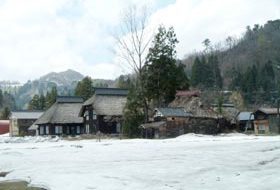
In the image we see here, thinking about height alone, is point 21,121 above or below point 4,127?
above

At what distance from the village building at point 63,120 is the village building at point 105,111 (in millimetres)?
3860

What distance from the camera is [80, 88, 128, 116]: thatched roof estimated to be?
2261 inches

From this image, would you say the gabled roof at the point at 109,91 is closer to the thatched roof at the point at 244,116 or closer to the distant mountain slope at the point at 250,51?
the thatched roof at the point at 244,116

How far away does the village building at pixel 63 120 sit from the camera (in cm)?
6369

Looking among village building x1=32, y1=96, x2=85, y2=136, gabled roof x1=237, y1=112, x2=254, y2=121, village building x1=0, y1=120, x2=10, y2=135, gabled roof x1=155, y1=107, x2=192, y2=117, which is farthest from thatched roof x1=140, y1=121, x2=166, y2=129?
village building x1=0, y1=120, x2=10, y2=135

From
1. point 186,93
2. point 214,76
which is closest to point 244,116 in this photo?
point 186,93

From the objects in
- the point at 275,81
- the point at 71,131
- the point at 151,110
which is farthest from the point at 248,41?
the point at 151,110

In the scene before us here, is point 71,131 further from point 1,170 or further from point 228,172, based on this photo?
point 228,172

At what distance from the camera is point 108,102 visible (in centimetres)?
5884

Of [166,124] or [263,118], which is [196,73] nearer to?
[263,118]

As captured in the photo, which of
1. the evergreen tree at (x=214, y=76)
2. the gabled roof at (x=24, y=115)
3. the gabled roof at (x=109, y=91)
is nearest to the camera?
the gabled roof at (x=109, y=91)

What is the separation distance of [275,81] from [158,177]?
280 ft

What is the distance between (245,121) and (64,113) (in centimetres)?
2552

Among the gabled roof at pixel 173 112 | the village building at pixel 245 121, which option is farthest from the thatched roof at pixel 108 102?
the village building at pixel 245 121
